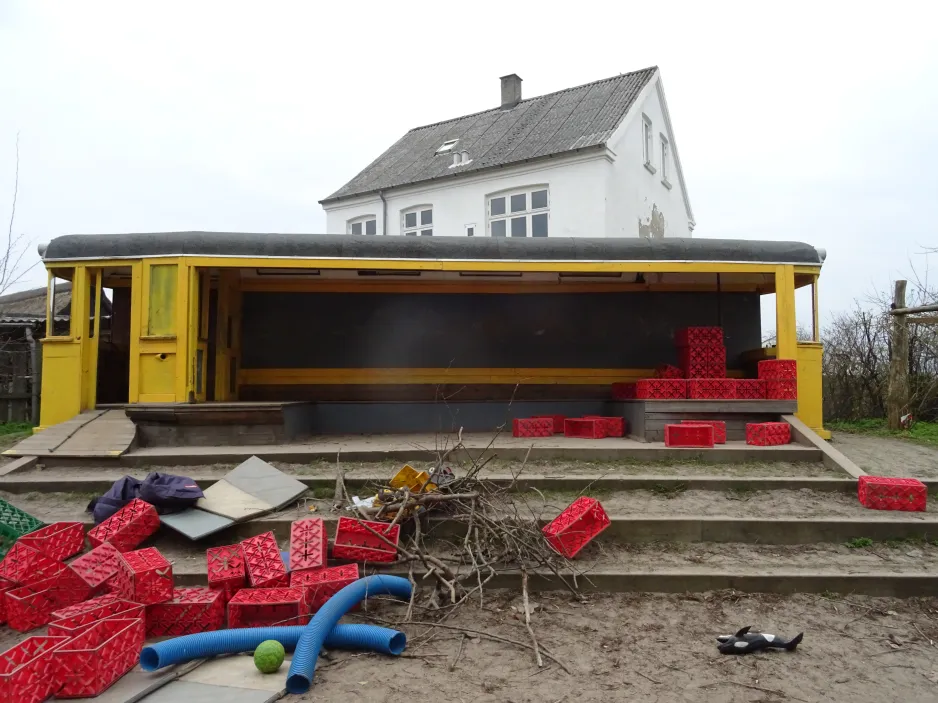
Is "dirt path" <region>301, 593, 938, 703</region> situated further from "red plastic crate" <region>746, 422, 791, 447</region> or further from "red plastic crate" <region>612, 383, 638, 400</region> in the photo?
"red plastic crate" <region>612, 383, 638, 400</region>

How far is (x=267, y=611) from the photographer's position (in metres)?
4.37

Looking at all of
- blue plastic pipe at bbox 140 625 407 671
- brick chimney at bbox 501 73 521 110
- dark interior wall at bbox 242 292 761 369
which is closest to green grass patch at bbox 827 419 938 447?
dark interior wall at bbox 242 292 761 369

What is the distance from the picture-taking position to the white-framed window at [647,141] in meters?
22.2

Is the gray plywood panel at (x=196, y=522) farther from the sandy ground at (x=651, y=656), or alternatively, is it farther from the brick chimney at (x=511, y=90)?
the brick chimney at (x=511, y=90)

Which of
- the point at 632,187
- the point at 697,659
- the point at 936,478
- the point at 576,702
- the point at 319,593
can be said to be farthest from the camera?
the point at 632,187

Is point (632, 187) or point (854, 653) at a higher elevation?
point (632, 187)

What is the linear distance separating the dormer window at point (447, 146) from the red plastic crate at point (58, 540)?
66.0 feet

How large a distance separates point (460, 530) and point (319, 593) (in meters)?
1.39

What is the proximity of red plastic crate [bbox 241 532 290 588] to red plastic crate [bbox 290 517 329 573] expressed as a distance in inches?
3.6

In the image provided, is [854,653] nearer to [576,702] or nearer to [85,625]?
[576,702]

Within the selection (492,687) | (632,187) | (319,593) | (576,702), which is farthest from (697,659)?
(632,187)

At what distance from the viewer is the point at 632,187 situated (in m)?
21.0

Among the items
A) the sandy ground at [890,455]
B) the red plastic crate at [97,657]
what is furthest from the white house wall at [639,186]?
the red plastic crate at [97,657]

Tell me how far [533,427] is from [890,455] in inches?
180
